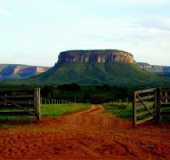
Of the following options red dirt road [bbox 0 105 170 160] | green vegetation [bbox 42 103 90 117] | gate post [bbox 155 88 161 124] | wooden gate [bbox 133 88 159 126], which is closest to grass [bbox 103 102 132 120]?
green vegetation [bbox 42 103 90 117]

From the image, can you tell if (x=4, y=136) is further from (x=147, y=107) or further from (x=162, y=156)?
(x=147, y=107)

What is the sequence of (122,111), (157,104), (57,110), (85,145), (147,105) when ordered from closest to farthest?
1. (85,145)
2. (147,105)
3. (157,104)
4. (122,111)
5. (57,110)

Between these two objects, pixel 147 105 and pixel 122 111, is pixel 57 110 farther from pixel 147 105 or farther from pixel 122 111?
pixel 147 105

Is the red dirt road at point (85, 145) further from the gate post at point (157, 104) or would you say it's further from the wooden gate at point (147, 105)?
the gate post at point (157, 104)

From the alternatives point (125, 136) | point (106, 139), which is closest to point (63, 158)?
point (106, 139)

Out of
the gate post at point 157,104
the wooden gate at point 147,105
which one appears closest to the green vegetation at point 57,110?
the wooden gate at point 147,105

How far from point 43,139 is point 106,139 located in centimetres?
243

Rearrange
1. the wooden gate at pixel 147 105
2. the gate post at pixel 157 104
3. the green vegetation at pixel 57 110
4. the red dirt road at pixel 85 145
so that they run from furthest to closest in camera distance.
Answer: the green vegetation at pixel 57 110 < the gate post at pixel 157 104 < the wooden gate at pixel 147 105 < the red dirt road at pixel 85 145

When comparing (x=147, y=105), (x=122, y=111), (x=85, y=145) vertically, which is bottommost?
(x=122, y=111)

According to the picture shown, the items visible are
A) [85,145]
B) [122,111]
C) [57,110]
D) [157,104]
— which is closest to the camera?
[85,145]

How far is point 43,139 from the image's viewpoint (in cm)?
1684

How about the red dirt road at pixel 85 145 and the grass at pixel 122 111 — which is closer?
the red dirt road at pixel 85 145

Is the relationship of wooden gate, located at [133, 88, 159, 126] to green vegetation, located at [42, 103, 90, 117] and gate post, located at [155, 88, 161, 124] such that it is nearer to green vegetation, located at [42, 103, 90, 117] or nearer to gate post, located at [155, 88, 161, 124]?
gate post, located at [155, 88, 161, 124]

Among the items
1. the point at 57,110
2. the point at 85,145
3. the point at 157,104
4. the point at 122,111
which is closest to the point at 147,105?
the point at 157,104
